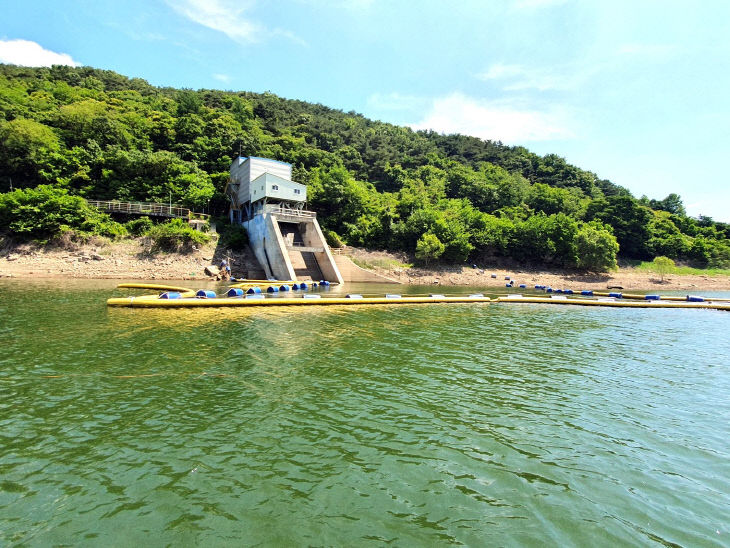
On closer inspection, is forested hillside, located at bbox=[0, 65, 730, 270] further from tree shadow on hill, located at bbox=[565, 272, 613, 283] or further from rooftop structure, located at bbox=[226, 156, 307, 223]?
rooftop structure, located at bbox=[226, 156, 307, 223]

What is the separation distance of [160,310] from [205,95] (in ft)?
317

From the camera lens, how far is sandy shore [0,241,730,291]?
2933 centimetres

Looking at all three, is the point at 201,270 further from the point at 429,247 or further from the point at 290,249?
the point at 429,247

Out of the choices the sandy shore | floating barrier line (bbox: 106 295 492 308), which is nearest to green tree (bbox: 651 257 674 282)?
the sandy shore

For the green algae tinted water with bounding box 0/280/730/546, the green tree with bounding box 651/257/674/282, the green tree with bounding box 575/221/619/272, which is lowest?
the green algae tinted water with bounding box 0/280/730/546

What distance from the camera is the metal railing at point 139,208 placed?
118 ft

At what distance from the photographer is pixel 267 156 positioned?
61188mm

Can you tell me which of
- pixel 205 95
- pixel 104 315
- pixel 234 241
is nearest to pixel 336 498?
pixel 104 315

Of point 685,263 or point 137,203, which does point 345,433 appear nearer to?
point 137,203

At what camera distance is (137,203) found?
37.2 m

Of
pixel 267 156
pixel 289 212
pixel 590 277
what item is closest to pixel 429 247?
pixel 289 212

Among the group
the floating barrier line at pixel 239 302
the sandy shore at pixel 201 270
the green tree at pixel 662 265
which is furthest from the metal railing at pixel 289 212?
the green tree at pixel 662 265

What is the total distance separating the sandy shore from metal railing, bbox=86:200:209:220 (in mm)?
5224

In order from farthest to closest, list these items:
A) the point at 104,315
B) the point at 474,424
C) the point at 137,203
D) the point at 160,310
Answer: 1. the point at 137,203
2. the point at 160,310
3. the point at 104,315
4. the point at 474,424
